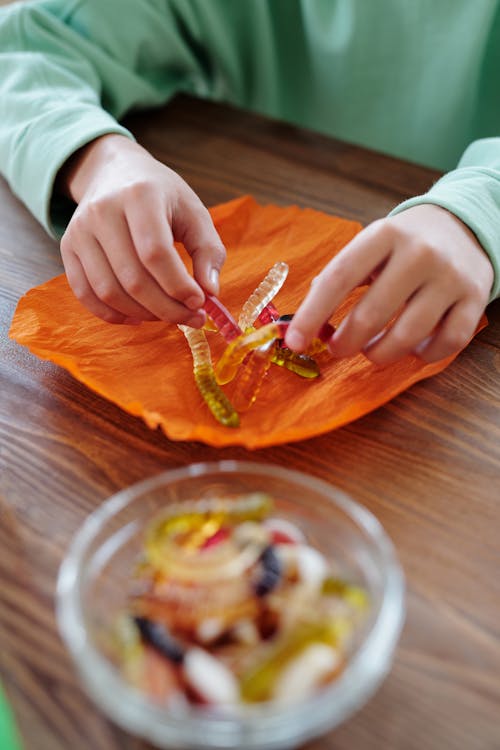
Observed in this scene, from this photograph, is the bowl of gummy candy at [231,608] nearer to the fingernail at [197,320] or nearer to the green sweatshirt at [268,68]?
the fingernail at [197,320]

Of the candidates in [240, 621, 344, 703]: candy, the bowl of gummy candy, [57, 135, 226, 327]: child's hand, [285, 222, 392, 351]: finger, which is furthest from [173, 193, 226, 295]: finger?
[240, 621, 344, 703]: candy

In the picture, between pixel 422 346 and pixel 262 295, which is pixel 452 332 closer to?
pixel 422 346

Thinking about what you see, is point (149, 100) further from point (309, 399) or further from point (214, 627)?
point (214, 627)

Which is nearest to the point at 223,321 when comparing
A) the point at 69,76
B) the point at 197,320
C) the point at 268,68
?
the point at 197,320

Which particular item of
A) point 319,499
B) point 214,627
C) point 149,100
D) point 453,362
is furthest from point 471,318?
point 149,100

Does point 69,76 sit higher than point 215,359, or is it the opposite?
point 69,76

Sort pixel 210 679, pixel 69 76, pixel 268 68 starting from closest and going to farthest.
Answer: pixel 210 679
pixel 69 76
pixel 268 68

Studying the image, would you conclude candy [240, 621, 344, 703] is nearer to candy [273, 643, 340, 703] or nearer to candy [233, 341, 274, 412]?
candy [273, 643, 340, 703]
